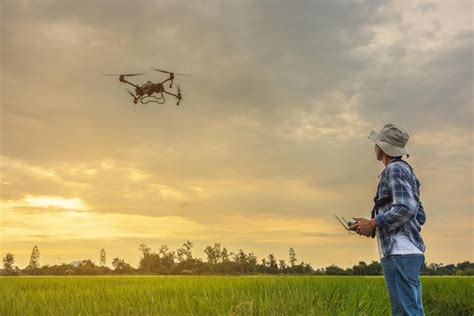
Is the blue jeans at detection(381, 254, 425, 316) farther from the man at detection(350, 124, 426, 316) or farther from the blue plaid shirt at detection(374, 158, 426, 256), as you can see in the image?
the blue plaid shirt at detection(374, 158, 426, 256)

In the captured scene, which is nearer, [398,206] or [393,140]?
[398,206]

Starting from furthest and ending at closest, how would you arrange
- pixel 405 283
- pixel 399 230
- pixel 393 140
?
pixel 393 140, pixel 399 230, pixel 405 283

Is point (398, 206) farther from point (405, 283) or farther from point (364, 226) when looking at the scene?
point (405, 283)

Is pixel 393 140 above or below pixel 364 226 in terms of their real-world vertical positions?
above

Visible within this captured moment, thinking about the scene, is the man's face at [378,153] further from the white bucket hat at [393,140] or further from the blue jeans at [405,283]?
the blue jeans at [405,283]

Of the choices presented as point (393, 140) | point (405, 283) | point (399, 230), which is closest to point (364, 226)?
point (399, 230)

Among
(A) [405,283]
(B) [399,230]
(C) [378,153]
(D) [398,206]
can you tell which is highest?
(C) [378,153]

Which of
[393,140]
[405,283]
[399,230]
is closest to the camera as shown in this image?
[405,283]
